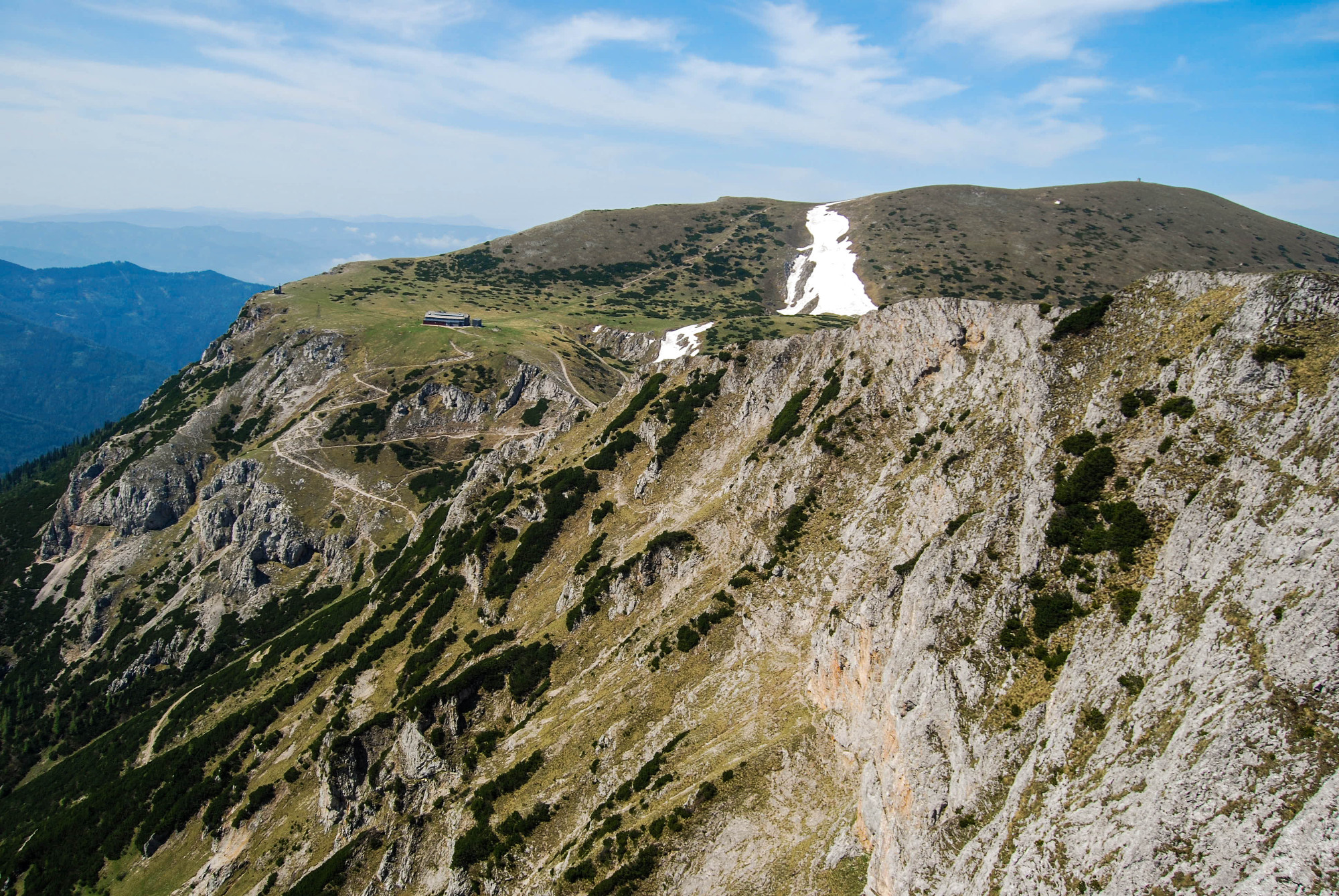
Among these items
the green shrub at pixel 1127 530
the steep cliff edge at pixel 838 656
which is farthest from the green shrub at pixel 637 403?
the green shrub at pixel 1127 530

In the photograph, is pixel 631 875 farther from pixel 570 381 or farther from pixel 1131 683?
pixel 570 381

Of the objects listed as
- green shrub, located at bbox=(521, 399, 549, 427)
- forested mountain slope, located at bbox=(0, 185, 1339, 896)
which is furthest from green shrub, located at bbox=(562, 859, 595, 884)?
green shrub, located at bbox=(521, 399, 549, 427)

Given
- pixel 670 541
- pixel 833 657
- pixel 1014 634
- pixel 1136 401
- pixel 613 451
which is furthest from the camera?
pixel 613 451

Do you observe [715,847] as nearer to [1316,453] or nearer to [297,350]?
[1316,453]

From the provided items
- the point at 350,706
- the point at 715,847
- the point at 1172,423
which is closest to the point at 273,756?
the point at 350,706

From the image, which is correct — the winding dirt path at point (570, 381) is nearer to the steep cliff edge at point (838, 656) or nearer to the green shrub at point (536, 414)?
the green shrub at point (536, 414)

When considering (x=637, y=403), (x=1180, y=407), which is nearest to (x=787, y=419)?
(x=637, y=403)
